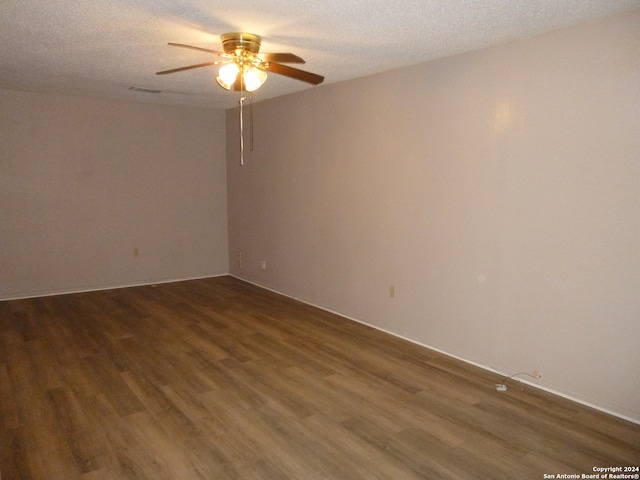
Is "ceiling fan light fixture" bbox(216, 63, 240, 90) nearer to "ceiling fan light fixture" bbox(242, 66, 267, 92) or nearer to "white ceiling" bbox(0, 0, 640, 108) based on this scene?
"ceiling fan light fixture" bbox(242, 66, 267, 92)

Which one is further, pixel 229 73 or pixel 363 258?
pixel 363 258

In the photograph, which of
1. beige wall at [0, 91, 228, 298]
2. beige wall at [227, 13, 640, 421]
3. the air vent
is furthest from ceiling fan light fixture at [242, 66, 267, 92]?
beige wall at [0, 91, 228, 298]

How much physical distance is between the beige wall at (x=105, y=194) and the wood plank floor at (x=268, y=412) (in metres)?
1.35

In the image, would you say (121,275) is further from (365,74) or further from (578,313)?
(578,313)

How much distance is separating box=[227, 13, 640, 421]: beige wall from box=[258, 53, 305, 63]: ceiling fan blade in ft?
4.76

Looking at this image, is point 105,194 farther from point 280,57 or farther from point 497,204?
point 497,204

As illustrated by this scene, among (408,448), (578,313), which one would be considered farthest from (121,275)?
(578,313)

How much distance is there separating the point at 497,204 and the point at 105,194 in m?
4.69

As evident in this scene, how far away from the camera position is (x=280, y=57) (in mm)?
2654

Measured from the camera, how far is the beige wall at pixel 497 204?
8.71 feet

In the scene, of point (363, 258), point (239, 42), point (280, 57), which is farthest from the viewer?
point (363, 258)

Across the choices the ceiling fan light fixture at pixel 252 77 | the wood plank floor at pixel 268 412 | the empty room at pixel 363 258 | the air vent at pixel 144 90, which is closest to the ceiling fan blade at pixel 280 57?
the empty room at pixel 363 258

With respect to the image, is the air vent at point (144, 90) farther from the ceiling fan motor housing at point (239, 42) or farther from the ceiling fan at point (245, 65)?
the ceiling fan motor housing at point (239, 42)

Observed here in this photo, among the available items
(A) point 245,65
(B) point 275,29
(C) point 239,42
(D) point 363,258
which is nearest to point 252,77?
(A) point 245,65
